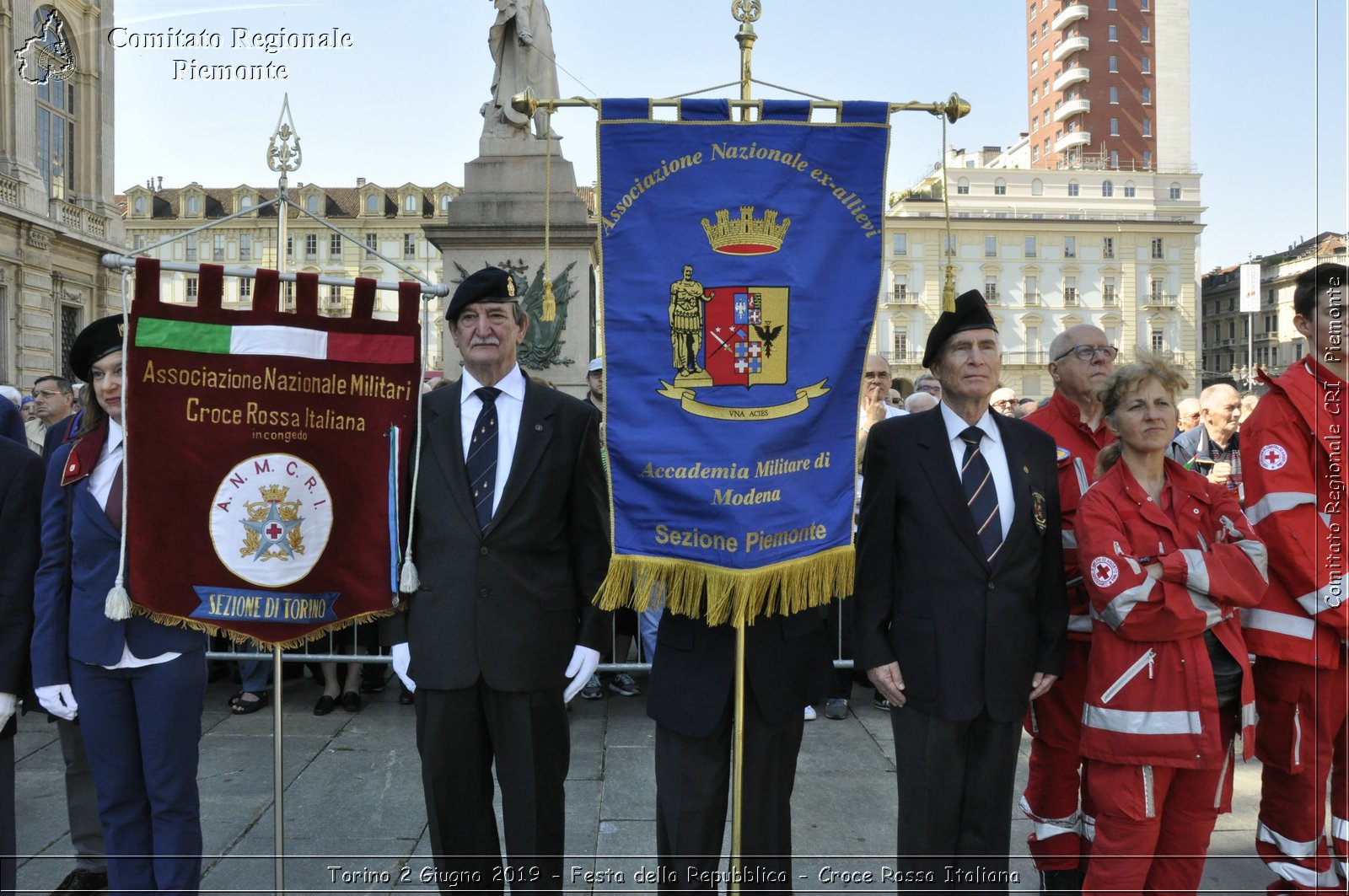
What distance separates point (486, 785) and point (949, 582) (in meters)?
1.78

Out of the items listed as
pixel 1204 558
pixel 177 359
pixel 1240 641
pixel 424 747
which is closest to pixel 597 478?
pixel 424 747

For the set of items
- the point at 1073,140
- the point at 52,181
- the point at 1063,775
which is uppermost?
the point at 1073,140

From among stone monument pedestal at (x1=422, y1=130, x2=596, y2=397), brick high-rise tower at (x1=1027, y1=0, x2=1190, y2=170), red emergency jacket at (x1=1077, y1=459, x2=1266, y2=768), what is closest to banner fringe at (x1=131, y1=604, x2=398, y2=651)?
red emergency jacket at (x1=1077, y1=459, x2=1266, y2=768)

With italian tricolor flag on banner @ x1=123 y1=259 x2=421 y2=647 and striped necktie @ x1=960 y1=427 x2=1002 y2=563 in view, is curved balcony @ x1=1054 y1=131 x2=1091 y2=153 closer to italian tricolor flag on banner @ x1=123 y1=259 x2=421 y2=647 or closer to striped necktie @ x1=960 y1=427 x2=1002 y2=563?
striped necktie @ x1=960 y1=427 x2=1002 y2=563

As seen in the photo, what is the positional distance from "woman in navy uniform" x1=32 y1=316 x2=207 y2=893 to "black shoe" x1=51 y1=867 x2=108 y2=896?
2.67 feet

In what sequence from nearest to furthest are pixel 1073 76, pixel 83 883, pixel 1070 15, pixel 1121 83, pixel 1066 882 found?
pixel 1066 882, pixel 83 883, pixel 1073 76, pixel 1070 15, pixel 1121 83

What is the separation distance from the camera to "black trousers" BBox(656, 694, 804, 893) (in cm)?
320

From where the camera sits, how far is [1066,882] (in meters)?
3.83

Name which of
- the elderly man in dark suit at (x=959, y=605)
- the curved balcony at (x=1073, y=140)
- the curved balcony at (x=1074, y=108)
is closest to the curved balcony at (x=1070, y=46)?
the curved balcony at (x=1074, y=108)

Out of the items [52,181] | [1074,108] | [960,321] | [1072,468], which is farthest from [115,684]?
[1074,108]

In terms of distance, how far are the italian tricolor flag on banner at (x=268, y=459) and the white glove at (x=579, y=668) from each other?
26.7 inches

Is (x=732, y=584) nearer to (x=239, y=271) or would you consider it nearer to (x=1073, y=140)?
(x=239, y=271)

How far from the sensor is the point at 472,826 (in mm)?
3244

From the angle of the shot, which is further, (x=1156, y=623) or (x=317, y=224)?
(x=317, y=224)
